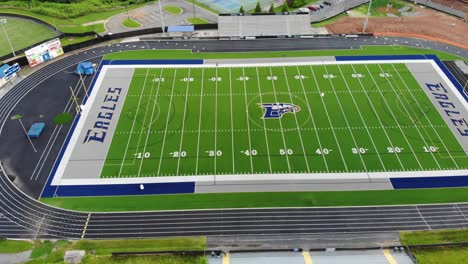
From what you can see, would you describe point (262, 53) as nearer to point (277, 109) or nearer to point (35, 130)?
point (277, 109)

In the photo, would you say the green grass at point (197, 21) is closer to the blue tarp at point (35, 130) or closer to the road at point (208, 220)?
the blue tarp at point (35, 130)

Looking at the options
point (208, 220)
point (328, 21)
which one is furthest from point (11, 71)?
point (328, 21)

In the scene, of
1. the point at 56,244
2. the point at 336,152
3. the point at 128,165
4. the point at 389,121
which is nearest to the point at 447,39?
the point at 389,121

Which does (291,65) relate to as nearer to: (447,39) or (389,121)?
(389,121)

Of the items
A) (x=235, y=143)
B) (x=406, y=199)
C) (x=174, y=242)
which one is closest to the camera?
(x=174, y=242)

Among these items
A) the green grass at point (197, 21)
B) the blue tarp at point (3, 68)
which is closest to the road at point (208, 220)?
the blue tarp at point (3, 68)

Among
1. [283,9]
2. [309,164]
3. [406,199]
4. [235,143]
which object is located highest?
[283,9]
